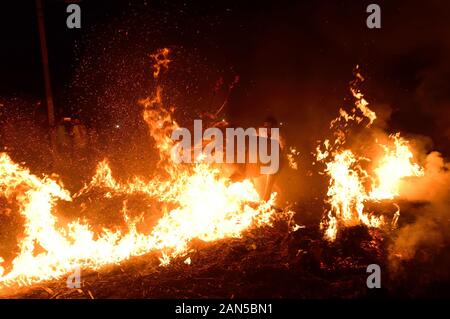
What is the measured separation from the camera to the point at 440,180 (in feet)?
24.2

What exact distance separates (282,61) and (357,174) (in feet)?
11.0

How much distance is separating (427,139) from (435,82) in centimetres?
135

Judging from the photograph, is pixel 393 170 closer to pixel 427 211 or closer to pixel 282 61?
pixel 427 211

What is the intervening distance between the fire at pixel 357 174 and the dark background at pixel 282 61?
33 centimetres

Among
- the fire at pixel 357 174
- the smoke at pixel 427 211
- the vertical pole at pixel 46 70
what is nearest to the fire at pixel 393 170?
the fire at pixel 357 174

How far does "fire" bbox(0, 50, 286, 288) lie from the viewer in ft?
17.3

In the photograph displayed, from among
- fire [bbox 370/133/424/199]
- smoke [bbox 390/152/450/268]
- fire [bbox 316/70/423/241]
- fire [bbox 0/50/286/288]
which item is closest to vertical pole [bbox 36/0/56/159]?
fire [bbox 0/50/286/288]

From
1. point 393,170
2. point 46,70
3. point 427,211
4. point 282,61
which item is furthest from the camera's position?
point 46,70

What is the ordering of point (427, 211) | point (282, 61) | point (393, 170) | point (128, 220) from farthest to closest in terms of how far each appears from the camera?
1. point (282, 61)
2. point (393, 170)
3. point (128, 220)
4. point (427, 211)

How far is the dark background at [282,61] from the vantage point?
824cm

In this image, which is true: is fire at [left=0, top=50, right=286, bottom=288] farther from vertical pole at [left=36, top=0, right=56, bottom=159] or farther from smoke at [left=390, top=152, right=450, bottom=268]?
smoke at [left=390, top=152, right=450, bottom=268]

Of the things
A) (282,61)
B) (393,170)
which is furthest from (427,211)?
(282,61)

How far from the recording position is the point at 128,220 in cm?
679
